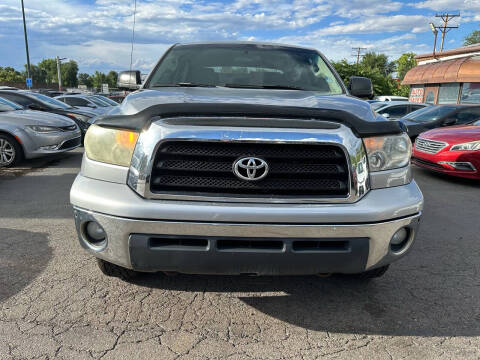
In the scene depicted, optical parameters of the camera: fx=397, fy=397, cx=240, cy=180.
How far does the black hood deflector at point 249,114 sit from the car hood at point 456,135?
17.9 ft

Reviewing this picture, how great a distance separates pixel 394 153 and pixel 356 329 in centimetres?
110

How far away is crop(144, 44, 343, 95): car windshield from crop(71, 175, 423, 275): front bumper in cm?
→ 148

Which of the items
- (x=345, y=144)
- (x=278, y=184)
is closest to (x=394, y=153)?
(x=345, y=144)

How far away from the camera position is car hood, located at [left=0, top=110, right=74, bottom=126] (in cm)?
756

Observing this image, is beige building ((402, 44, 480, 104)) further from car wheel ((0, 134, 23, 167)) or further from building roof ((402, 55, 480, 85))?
car wheel ((0, 134, 23, 167))

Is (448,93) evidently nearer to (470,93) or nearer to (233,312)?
(470,93)

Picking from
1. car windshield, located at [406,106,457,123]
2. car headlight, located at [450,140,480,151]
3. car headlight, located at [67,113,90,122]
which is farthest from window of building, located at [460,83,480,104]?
car headlight, located at [67,113,90,122]

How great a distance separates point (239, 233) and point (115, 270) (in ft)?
3.69

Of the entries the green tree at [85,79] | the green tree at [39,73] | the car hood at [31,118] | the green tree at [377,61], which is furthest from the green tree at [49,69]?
the car hood at [31,118]

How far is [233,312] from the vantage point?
259 centimetres

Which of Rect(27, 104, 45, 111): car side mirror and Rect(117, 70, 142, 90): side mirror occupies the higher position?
Rect(117, 70, 142, 90): side mirror

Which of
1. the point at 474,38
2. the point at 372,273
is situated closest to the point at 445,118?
the point at 372,273

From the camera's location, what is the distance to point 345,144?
2.15 meters

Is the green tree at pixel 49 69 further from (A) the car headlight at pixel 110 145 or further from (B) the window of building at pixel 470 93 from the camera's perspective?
(A) the car headlight at pixel 110 145
